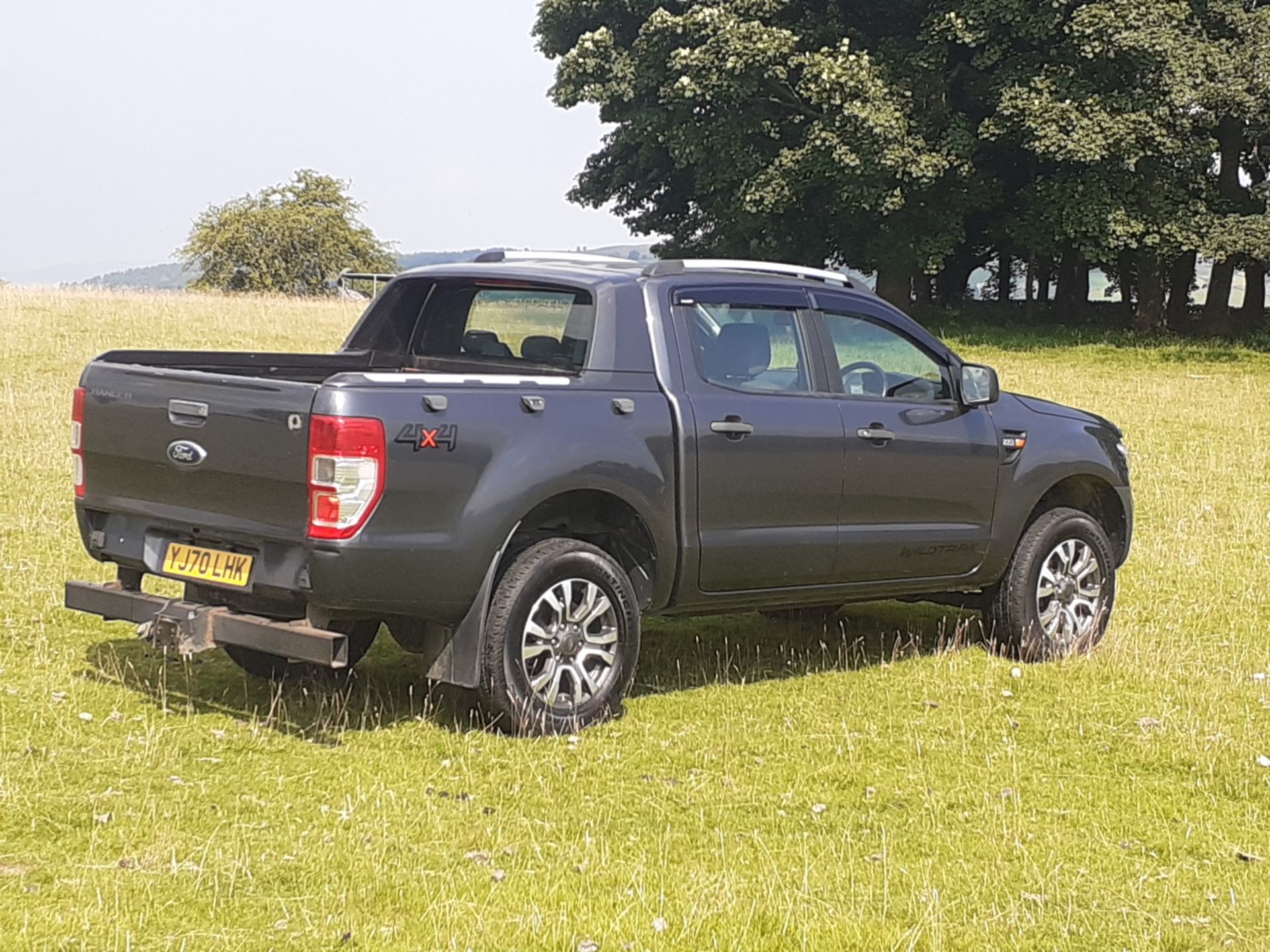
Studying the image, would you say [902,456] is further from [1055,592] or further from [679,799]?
[679,799]

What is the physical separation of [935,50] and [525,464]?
100 feet

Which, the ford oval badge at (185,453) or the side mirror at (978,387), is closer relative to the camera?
the ford oval badge at (185,453)

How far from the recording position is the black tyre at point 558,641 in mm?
6645

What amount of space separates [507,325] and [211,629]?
2.20m

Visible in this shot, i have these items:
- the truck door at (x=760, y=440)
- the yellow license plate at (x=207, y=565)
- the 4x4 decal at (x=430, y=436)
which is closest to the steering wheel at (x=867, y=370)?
the truck door at (x=760, y=440)

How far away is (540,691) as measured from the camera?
22.4 ft

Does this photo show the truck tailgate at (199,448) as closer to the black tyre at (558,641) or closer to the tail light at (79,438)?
the tail light at (79,438)

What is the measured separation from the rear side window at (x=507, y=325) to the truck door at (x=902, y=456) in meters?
1.30

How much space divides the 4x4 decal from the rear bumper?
767 millimetres

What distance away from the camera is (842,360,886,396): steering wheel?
26.5 ft

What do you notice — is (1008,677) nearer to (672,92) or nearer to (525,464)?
(525,464)

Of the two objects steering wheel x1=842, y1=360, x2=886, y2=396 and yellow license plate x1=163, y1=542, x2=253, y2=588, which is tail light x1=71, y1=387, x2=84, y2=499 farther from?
steering wheel x1=842, y1=360, x2=886, y2=396

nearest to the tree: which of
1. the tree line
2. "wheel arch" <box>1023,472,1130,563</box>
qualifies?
the tree line

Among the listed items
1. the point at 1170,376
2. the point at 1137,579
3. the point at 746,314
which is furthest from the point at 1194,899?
the point at 1170,376
